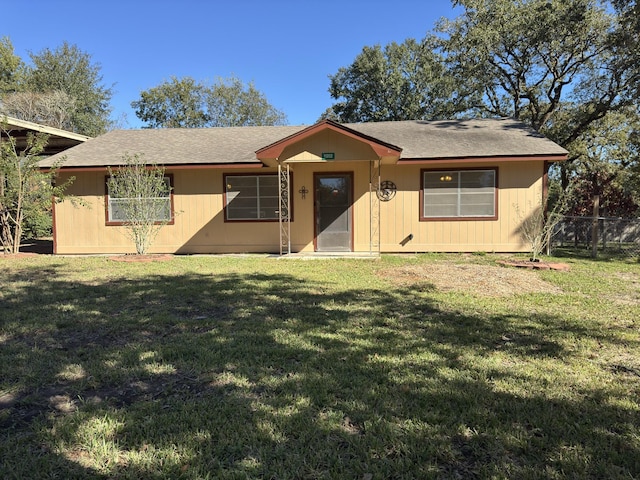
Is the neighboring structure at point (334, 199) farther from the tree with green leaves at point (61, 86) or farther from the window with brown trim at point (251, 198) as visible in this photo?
the tree with green leaves at point (61, 86)

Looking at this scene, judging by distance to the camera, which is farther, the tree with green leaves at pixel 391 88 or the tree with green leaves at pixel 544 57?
the tree with green leaves at pixel 391 88

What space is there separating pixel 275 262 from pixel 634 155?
20486mm

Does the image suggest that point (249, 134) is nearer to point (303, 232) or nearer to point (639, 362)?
point (303, 232)

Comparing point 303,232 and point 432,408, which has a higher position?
point 303,232

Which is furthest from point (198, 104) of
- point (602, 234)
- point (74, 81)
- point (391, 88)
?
point (602, 234)

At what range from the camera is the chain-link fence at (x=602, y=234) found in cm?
1243

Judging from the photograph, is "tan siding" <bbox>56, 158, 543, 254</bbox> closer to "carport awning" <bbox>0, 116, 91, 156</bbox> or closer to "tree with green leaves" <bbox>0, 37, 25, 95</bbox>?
"carport awning" <bbox>0, 116, 91, 156</bbox>

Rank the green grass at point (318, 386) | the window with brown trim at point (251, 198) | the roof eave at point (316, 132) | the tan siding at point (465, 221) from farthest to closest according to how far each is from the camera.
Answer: the window with brown trim at point (251, 198) → the tan siding at point (465, 221) → the roof eave at point (316, 132) → the green grass at point (318, 386)

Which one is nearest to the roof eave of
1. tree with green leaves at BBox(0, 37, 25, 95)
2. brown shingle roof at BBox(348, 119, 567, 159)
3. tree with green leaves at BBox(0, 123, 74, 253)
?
brown shingle roof at BBox(348, 119, 567, 159)

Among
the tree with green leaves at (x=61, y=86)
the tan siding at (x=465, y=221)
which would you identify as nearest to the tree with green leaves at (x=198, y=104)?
the tree with green leaves at (x=61, y=86)

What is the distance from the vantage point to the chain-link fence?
12430mm

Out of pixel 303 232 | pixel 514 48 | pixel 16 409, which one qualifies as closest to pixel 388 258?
pixel 303 232

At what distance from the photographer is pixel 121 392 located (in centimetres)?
282

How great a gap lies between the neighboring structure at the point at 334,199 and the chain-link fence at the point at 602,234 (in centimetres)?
301
